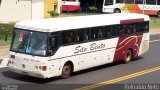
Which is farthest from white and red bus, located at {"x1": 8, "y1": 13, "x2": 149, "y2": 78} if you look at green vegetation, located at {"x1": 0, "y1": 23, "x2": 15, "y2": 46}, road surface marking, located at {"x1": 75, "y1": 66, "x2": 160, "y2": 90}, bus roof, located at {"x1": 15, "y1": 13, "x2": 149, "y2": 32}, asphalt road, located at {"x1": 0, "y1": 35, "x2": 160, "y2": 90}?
green vegetation, located at {"x1": 0, "y1": 23, "x2": 15, "y2": 46}

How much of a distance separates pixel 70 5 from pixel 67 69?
4523 centimetres

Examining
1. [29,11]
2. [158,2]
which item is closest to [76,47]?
[29,11]

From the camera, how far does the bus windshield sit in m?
17.8

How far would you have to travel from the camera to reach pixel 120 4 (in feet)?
206

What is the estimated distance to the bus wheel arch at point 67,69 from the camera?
1870 cm

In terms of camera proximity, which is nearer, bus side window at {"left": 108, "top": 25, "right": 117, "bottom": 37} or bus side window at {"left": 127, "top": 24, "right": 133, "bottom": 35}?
bus side window at {"left": 108, "top": 25, "right": 117, "bottom": 37}

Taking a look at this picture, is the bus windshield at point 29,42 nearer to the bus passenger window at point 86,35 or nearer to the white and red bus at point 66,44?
the white and red bus at point 66,44

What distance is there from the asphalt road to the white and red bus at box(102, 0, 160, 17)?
3616 centimetres

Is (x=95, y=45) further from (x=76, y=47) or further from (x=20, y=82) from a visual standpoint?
(x=20, y=82)

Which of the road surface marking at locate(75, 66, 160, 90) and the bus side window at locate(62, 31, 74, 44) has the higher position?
the bus side window at locate(62, 31, 74, 44)

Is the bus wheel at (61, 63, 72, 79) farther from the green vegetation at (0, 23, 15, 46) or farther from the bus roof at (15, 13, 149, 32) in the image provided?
the green vegetation at (0, 23, 15, 46)

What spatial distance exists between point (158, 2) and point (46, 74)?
146 feet

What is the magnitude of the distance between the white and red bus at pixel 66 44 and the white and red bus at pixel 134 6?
36047 mm

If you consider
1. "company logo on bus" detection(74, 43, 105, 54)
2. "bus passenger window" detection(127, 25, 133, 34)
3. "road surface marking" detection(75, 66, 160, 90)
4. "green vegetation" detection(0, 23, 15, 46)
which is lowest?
"road surface marking" detection(75, 66, 160, 90)
